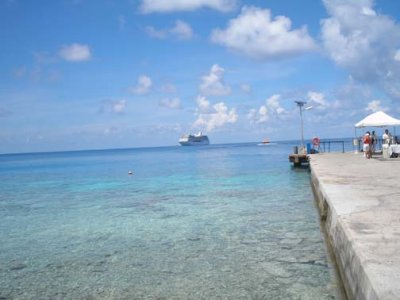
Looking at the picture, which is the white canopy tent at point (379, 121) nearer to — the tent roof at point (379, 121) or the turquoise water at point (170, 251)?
the tent roof at point (379, 121)

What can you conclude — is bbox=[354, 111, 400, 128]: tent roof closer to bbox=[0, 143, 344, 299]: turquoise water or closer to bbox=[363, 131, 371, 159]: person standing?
bbox=[363, 131, 371, 159]: person standing

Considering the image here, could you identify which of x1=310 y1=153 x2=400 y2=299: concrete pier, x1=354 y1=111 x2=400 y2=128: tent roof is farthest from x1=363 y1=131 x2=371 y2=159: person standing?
x1=310 y1=153 x2=400 y2=299: concrete pier

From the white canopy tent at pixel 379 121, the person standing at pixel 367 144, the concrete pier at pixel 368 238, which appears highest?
the white canopy tent at pixel 379 121

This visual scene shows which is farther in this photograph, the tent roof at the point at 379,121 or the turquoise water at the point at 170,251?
the tent roof at the point at 379,121

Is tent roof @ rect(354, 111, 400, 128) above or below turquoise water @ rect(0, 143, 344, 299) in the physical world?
above

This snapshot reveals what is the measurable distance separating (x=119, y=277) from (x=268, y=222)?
6512mm

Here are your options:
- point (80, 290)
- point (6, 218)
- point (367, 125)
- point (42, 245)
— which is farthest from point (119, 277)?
point (367, 125)

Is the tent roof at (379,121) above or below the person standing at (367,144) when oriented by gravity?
above

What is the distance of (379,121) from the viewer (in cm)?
2514

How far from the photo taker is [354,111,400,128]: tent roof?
24.8m

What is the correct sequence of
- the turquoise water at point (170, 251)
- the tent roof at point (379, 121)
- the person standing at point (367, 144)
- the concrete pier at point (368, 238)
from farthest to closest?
the tent roof at point (379, 121)
the person standing at point (367, 144)
the turquoise water at point (170, 251)
the concrete pier at point (368, 238)

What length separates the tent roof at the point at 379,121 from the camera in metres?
24.8

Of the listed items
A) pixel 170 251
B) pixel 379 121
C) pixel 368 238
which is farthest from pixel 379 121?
pixel 368 238

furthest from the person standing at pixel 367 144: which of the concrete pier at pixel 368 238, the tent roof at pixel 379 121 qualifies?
the concrete pier at pixel 368 238
